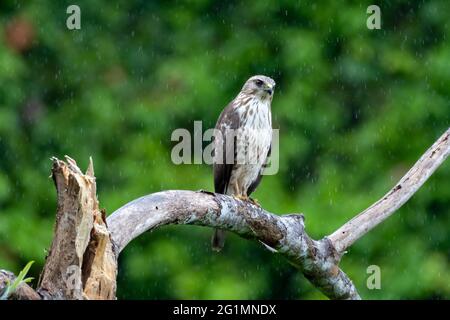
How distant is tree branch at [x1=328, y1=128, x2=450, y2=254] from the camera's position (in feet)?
16.3

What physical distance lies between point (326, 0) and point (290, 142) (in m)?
1.53

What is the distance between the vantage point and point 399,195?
16.3 feet

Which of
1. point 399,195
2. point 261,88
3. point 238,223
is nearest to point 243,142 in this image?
point 261,88

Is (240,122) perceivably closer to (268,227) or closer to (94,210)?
(268,227)

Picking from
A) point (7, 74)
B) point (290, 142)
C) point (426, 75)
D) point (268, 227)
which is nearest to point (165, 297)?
point (290, 142)

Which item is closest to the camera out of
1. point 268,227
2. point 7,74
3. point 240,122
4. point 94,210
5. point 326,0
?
point 94,210

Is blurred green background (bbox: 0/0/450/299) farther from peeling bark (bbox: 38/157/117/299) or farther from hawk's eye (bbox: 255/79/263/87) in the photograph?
peeling bark (bbox: 38/157/117/299)

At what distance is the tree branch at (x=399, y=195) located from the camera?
16.3 feet

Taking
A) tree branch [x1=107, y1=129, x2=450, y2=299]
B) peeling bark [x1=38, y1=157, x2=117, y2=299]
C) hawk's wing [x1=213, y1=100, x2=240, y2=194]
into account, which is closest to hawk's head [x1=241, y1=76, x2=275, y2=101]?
hawk's wing [x1=213, y1=100, x2=240, y2=194]

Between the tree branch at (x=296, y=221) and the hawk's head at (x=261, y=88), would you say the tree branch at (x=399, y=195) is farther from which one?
the hawk's head at (x=261, y=88)

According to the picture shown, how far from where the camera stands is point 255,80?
655 cm

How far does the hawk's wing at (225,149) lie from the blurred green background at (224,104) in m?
2.08

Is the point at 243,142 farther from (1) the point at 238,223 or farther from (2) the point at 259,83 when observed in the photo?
(1) the point at 238,223

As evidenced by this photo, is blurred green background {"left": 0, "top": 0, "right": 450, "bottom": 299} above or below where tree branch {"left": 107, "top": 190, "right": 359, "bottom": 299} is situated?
above
